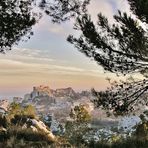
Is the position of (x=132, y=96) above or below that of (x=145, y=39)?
below

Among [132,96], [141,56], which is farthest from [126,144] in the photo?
[141,56]

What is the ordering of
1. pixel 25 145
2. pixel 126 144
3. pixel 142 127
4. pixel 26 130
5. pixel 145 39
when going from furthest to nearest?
pixel 142 127
pixel 26 130
pixel 126 144
pixel 25 145
pixel 145 39

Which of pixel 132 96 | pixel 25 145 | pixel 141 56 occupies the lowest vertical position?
pixel 25 145

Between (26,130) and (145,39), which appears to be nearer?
(145,39)

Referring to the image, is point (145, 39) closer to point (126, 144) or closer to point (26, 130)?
point (126, 144)

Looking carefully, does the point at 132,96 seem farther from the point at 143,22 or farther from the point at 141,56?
the point at 143,22

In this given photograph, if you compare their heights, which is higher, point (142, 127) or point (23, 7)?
point (23, 7)

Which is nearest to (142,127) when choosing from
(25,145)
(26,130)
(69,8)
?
(26,130)

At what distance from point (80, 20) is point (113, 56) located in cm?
211

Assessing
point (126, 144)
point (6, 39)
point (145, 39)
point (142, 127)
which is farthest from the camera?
point (142, 127)

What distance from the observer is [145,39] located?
17672mm

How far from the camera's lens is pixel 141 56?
59.1 ft

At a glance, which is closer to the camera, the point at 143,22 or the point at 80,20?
the point at 143,22

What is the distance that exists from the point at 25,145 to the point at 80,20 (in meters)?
6.70
